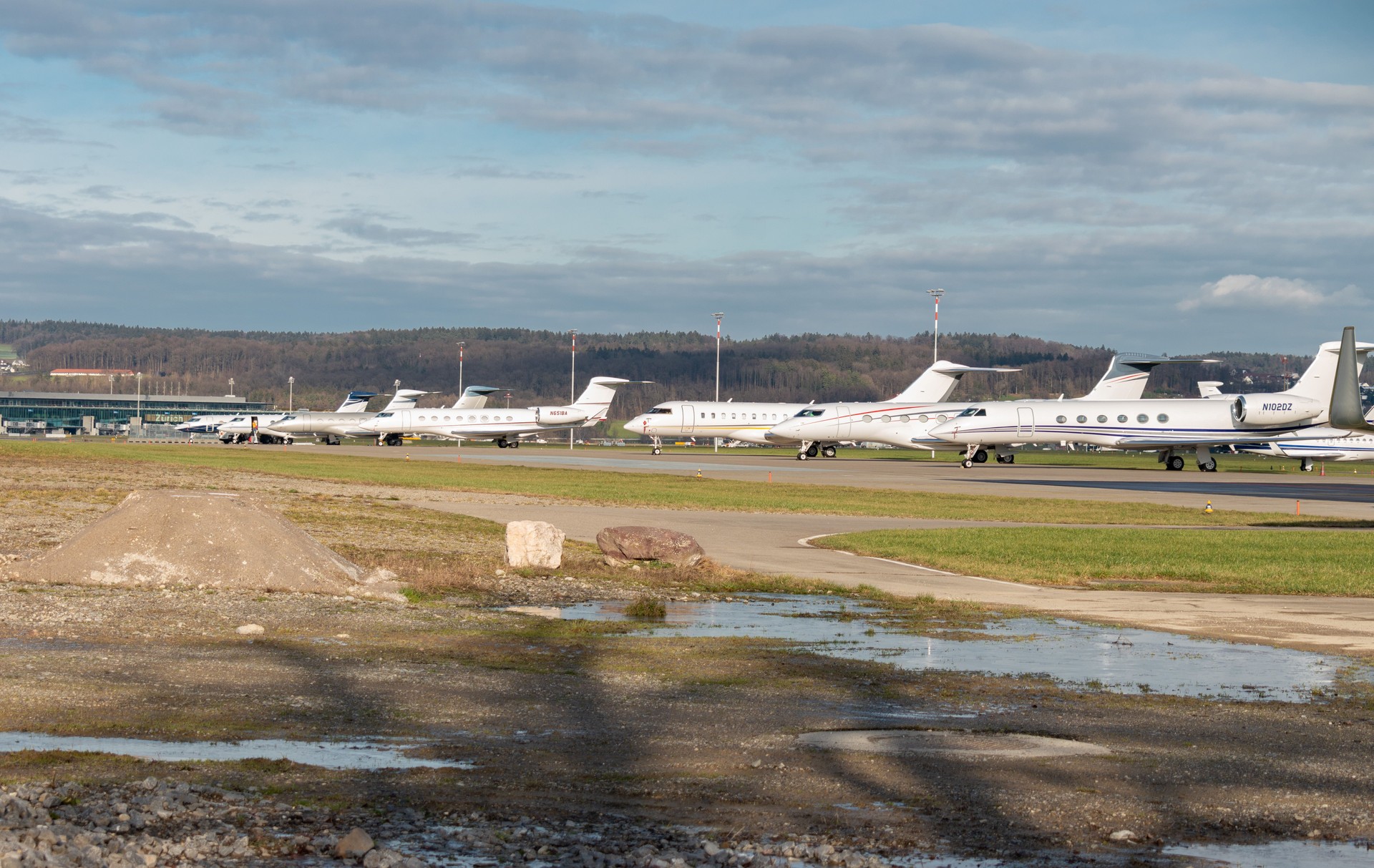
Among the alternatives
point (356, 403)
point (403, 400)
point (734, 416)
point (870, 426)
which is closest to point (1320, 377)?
point (870, 426)

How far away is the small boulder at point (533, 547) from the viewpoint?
70.8 feet

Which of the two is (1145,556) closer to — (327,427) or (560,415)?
(560,415)

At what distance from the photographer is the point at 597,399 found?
107 meters

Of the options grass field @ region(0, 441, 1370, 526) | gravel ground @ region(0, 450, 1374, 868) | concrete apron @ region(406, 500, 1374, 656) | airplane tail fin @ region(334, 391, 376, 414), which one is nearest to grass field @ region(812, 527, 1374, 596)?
concrete apron @ region(406, 500, 1374, 656)

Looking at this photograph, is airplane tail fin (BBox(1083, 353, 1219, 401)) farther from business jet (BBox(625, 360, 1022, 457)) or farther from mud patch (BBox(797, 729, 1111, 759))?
mud patch (BBox(797, 729, 1111, 759))

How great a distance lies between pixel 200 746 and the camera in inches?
341

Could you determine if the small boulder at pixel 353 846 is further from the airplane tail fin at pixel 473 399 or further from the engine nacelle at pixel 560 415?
the airplane tail fin at pixel 473 399

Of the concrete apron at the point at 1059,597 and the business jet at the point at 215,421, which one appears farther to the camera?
the business jet at the point at 215,421

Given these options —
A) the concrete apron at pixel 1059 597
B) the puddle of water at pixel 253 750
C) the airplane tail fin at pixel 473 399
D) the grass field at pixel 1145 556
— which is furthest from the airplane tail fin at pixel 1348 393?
the airplane tail fin at pixel 473 399

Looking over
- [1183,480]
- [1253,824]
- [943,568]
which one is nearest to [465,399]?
[1183,480]

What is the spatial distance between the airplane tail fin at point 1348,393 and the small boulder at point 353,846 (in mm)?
32202

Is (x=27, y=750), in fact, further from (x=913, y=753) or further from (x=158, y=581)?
(x=158, y=581)

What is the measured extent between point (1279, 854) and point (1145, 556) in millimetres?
19454

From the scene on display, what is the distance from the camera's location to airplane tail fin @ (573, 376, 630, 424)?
105 m
